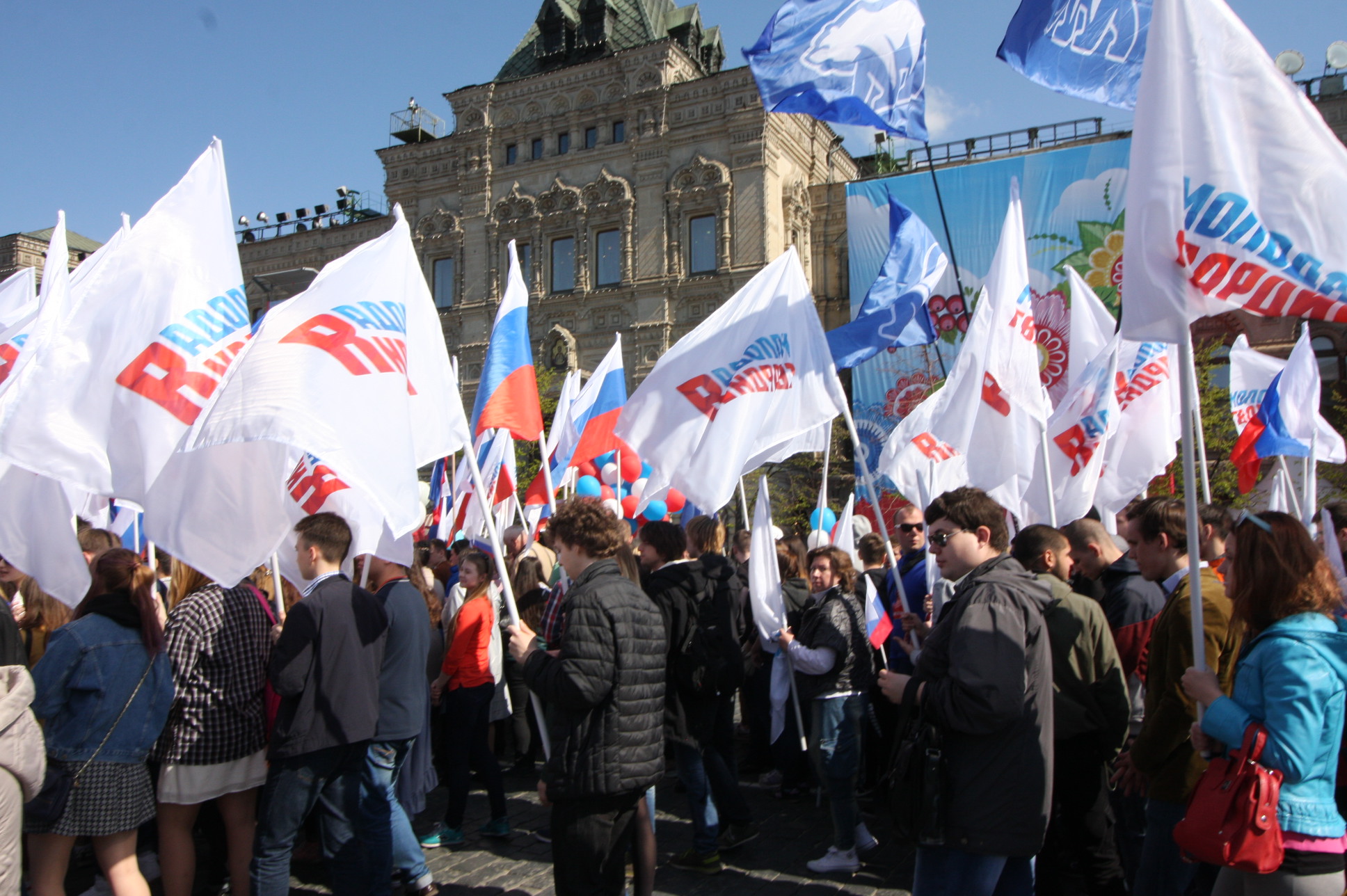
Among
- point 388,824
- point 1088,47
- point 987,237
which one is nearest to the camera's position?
point 388,824

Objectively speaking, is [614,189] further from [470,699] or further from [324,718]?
[324,718]

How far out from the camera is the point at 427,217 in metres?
32.3

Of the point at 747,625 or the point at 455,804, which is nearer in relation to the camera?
the point at 455,804

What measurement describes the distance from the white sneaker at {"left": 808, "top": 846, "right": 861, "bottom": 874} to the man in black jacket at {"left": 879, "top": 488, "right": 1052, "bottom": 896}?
1.91 m

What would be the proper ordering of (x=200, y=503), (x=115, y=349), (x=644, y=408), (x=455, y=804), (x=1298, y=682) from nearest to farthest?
(x=1298, y=682), (x=200, y=503), (x=115, y=349), (x=455, y=804), (x=644, y=408)

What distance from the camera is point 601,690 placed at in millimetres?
3852

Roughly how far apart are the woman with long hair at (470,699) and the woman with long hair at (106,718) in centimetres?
195

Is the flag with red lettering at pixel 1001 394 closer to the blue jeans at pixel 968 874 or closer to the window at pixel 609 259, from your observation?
the blue jeans at pixel 968 874

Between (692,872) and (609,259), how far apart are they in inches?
1025

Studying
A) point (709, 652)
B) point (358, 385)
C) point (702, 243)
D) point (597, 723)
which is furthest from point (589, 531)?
point (702, 243)

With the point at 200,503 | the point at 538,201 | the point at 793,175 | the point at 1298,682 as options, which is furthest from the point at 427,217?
the point at 1298,682

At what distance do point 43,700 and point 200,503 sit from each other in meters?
0.97

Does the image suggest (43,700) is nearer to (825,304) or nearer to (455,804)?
(455,804)

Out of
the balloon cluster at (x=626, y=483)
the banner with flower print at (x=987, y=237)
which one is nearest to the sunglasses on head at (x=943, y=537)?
the balloon cluster at (x=626, y=483)
